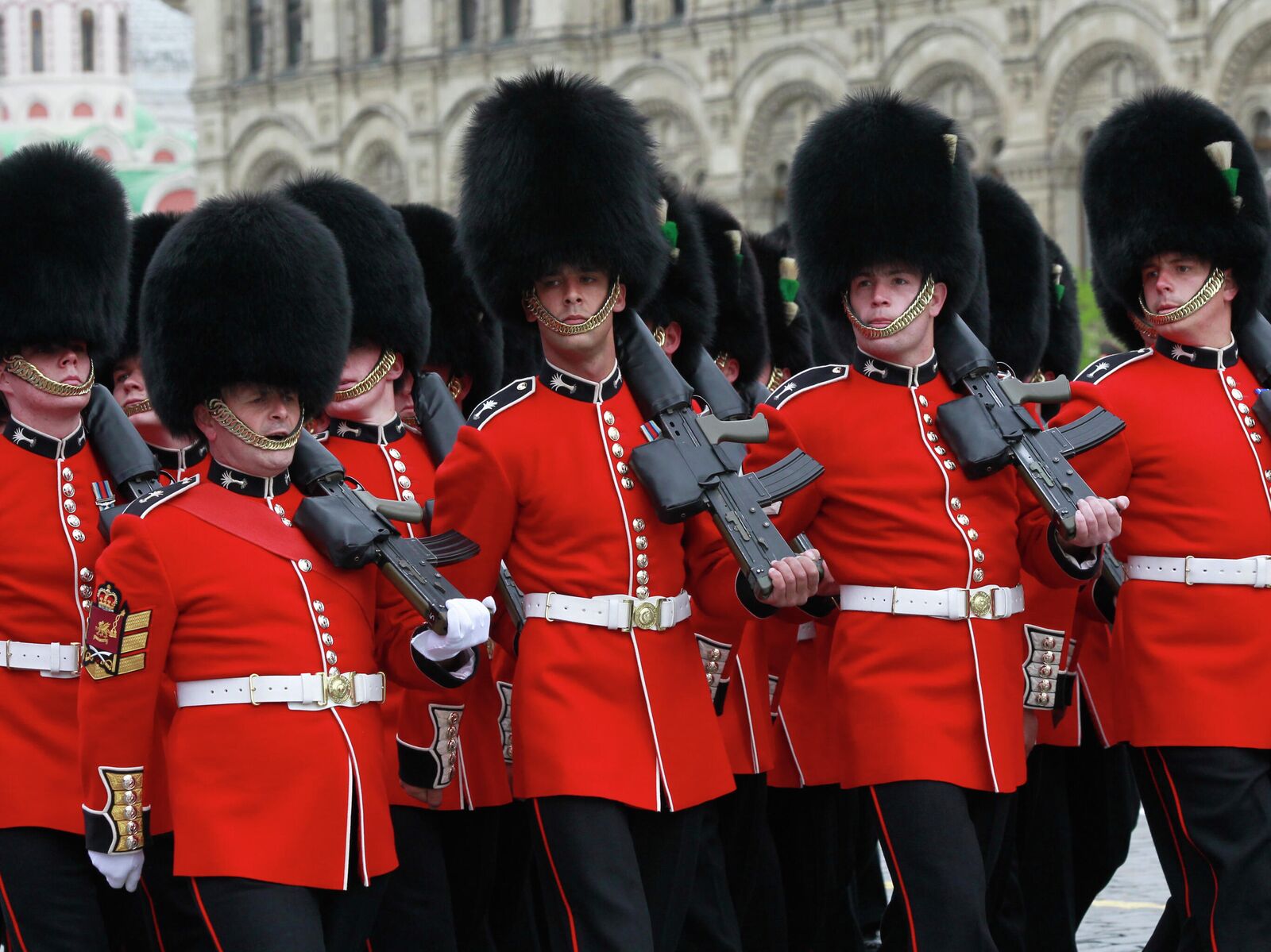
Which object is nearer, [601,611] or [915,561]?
[601,611]

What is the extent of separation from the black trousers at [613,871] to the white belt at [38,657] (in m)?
1.03

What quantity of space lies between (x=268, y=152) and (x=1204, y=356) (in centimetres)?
3572

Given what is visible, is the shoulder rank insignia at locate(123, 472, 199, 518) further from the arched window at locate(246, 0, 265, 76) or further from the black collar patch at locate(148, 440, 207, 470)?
the arched window at locate(246, 0, 265, 76)

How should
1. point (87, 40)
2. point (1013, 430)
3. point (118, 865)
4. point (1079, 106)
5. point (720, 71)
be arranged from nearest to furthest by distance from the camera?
point (118, 865) → point (1013, 430) → point (1079, 106) → point (720, 71) → point (87, 40)

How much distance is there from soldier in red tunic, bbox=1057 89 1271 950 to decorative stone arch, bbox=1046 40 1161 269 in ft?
71.3

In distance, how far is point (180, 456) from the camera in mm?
5883

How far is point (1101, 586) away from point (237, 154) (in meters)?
36.1

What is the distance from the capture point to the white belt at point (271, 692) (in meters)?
4.52

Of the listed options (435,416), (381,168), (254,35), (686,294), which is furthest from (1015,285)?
(254,35)

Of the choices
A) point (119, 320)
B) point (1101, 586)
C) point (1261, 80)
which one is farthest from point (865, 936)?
point (1261, 80)

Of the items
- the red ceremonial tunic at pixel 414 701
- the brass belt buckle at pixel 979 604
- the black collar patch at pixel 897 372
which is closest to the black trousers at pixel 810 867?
the red ceremonial tunic at pixel 414 701

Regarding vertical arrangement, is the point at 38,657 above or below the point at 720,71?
above

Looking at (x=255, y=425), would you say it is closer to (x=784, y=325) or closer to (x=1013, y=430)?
(x=1013, y=430)

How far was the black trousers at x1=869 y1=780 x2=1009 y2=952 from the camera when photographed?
194 inches
